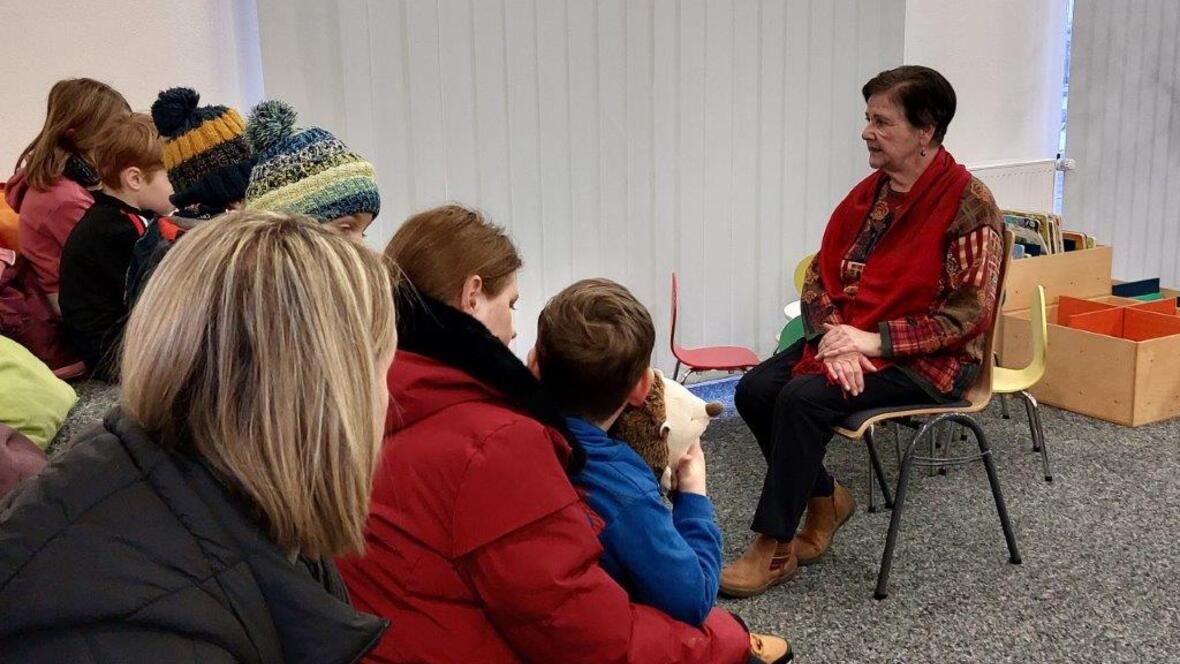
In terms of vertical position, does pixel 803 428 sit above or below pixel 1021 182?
below

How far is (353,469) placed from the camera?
0.89 meters

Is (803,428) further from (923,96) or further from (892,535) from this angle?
(923,96)

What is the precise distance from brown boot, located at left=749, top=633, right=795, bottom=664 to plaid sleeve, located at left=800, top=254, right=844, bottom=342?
47.5 inches

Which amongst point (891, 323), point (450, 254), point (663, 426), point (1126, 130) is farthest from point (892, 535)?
point (1126, 130)

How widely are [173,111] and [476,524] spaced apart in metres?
1.31

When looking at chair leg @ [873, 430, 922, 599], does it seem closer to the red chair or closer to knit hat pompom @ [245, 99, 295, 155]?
the red chair

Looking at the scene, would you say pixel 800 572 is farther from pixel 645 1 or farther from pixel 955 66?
pixel 955 66

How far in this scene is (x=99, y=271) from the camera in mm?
2539

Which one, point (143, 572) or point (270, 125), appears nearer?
point (143, 572)

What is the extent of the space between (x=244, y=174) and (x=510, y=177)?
189 centimetres

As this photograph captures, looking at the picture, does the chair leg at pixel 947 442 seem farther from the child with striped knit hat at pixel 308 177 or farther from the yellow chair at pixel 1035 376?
the child with striped knit hat at pixel 308 177

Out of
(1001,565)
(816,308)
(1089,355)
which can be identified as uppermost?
(816,308)

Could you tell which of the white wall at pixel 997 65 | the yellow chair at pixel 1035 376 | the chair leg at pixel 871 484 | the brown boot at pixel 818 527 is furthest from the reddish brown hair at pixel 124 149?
the white wall at pixel 997 65

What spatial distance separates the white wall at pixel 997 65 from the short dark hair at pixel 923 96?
206cm
